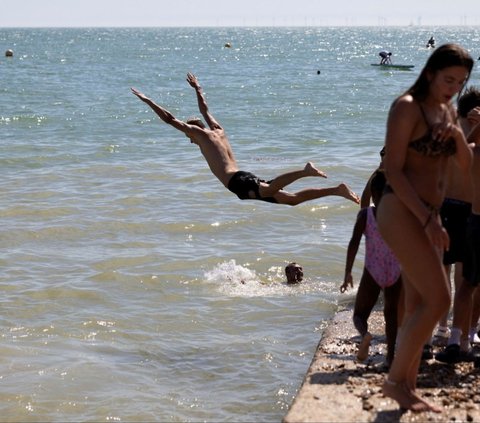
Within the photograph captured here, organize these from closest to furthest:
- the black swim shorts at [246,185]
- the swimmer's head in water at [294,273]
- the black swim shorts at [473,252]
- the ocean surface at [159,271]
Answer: the black swim shorts at [473,252] → the ocean surface at [159,271] → the black swim shorts at [246,185] → the swimmer's head in water at [294,273]

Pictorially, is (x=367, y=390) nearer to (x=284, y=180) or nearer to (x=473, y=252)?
(x=473, y=252)

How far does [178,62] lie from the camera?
227 feet

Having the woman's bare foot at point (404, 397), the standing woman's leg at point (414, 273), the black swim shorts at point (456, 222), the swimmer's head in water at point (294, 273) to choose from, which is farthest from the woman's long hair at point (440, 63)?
A: the swimmer's head in water at point (294, 273)

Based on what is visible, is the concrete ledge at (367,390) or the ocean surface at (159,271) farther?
the ocean surface at (159,271)

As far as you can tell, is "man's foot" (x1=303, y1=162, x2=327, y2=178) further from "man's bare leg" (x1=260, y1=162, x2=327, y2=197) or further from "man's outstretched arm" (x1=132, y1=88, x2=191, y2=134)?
"man's outstretched arm" (x1=132, y1=88, x2=191, y2=134)

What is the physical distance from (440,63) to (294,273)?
18.6ft

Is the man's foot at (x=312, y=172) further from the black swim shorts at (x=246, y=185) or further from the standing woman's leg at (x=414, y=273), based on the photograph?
the standing woman's leg at (x=414, y=273)

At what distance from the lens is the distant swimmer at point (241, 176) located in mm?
7984

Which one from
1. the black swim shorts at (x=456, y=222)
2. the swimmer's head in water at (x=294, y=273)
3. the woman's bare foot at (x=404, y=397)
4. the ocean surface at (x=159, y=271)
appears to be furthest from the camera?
the swimmer's head in water at (x=294, y=273)

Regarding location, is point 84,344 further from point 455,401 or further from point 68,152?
point 68,152

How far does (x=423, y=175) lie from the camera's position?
4660 mm

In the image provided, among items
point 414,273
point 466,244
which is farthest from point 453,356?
point 414,273

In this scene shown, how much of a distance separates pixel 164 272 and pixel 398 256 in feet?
20.8

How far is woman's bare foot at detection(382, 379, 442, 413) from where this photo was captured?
16.0 ft
